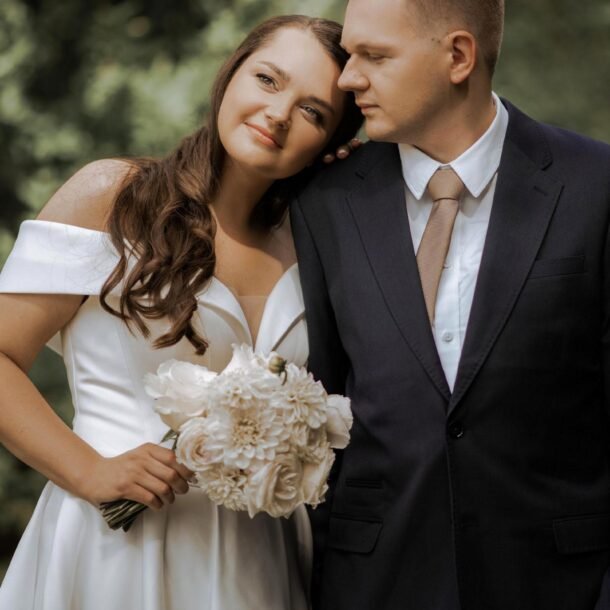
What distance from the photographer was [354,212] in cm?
326

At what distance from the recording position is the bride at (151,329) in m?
3.06

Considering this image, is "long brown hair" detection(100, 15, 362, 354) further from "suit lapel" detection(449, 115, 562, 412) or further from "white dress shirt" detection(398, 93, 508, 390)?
"suit lapel" detection(449, 115, 562, 412)

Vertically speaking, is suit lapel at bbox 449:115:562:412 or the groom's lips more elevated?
the groom's lips

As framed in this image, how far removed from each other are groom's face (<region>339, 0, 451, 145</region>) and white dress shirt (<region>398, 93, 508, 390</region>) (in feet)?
0.40

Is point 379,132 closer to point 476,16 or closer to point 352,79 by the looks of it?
point 352,79

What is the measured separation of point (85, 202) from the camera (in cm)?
319

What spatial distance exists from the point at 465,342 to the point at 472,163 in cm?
48

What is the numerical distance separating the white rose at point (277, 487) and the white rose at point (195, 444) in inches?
4.7

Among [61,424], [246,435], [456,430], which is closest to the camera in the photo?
[246,435]

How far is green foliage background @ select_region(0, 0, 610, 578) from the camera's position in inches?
263

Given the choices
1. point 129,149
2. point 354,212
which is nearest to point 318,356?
point 354,212

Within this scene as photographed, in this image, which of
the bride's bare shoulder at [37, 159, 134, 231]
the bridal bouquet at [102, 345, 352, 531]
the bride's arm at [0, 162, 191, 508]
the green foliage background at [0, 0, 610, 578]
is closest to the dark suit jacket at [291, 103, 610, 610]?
the bridal bouquet at [102, 345, 352, 531]

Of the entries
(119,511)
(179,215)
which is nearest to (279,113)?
(179,215)

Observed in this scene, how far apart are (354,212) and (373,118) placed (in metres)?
0.26
